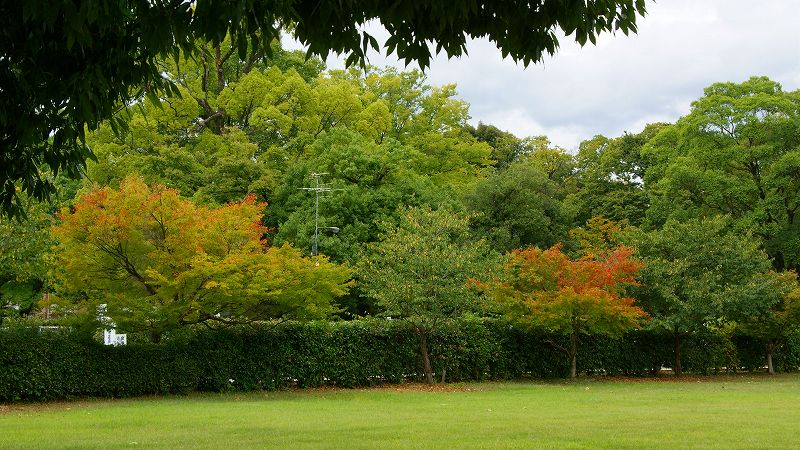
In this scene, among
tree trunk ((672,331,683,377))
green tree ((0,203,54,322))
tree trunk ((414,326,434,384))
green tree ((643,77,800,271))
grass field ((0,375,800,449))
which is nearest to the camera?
grass field ((0,375,800,449))

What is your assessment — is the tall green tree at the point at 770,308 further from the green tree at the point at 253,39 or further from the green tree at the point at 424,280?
the green tree at the point at 253,39

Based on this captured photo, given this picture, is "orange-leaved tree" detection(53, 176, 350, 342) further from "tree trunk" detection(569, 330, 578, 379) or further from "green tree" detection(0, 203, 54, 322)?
"tree trunk" detection(569, 330, 578, 379)

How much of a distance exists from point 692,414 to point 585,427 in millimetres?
3696

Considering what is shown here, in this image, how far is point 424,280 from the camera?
23984mm

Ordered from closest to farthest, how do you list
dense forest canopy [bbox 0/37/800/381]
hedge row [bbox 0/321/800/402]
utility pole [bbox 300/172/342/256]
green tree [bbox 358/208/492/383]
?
hedge row [bbox 0/321/800/402] → dense forest canopy [bbox 0/37/800/381] → green tree [bbox 358/208/492/383] → utility pole [bbox 300/172/342/256]

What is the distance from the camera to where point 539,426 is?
13.0 meters

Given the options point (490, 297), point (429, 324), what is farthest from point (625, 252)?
point (429, 324)

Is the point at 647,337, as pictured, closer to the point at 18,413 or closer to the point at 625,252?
the point at 625,252

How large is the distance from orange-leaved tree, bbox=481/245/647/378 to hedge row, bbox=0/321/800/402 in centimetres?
155

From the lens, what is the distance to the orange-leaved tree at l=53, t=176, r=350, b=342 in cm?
1883

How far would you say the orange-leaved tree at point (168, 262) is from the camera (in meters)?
18.8

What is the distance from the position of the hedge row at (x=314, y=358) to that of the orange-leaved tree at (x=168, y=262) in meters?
1.07

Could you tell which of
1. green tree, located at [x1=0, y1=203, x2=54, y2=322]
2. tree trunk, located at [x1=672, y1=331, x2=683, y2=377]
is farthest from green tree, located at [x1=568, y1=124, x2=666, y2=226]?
green tree, located at [x1=0, y1=203, x2=54, y2=322]

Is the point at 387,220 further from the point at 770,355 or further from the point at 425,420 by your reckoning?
the point at 425,420
